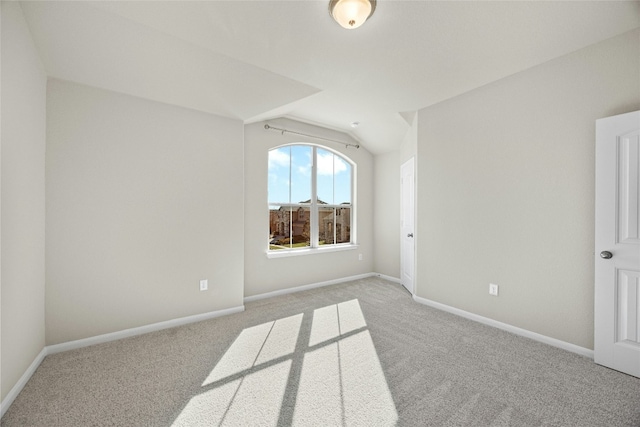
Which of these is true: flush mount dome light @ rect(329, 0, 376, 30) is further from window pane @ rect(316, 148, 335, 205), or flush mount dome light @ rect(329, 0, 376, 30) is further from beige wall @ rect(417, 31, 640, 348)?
window pane @ rect(316, 148, 335, 205)

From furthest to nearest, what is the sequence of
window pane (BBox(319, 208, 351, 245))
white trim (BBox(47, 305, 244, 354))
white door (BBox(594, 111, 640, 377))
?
window pane (BBox(319, 208, 351, 245))
white trim (BBox(47, 305, 244, 354))
white door (BBox(594, 111, 640, 377))

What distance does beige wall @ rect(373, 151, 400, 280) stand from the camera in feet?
16.6

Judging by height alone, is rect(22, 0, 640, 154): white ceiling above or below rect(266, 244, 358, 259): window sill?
above

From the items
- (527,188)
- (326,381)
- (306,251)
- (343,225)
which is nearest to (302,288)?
(306,251)

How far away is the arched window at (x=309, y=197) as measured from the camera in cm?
446

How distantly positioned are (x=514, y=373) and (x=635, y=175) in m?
1.73

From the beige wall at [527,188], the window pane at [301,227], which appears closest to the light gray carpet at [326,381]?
the beige wall at [527,188]

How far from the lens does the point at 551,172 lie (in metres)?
2.61

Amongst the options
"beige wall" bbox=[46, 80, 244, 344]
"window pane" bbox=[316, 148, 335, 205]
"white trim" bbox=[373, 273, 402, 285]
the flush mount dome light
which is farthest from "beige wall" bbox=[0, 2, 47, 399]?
"white trim" bbox=[373, 273, 402, 285]

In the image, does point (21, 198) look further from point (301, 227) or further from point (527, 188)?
point (527, 188)

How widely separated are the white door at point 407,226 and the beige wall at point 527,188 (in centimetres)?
55

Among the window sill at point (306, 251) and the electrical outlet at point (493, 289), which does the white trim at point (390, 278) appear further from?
the electrical outlet at point (493, 289)

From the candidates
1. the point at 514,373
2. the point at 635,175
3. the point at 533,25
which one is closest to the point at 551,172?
the point at 635,175

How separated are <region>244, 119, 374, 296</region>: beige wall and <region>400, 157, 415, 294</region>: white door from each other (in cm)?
92
